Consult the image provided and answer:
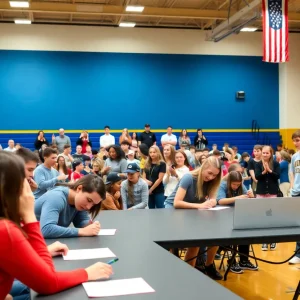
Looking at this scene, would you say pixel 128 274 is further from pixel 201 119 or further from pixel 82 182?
pixel 201 119

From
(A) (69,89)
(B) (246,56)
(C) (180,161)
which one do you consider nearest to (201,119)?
(B) (246,56)

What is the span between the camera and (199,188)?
15.0ft

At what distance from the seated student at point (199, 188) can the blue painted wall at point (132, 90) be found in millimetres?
12320

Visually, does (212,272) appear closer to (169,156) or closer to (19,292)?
(169,156)

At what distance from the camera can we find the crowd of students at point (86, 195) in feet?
5.72

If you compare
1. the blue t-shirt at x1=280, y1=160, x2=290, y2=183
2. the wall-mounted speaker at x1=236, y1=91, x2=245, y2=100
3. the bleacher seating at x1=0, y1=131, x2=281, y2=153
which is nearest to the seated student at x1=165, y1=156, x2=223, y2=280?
the blue t-shirt at x1=280, y1=160, x2=290, y2=183

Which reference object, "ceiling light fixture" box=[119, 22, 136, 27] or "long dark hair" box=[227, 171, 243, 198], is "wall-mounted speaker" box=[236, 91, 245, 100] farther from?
"long dark hair" box=[227, 171, 243, 198]

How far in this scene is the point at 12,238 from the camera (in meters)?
1.71

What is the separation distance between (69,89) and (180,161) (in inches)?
407

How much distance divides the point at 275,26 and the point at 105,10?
625 cm

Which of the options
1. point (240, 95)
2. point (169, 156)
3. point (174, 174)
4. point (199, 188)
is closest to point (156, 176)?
point (174, 174)

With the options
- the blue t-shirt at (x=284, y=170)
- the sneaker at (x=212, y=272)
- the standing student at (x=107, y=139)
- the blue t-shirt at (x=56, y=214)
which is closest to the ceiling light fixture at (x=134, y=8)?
the standing student at (x=107, y=139)

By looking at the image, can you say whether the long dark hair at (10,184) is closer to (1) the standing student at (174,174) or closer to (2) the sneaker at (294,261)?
(2) the sneaker at (294,261)

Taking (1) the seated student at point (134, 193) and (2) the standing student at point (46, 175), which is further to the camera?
(1) the seated student at point (134, 193)
